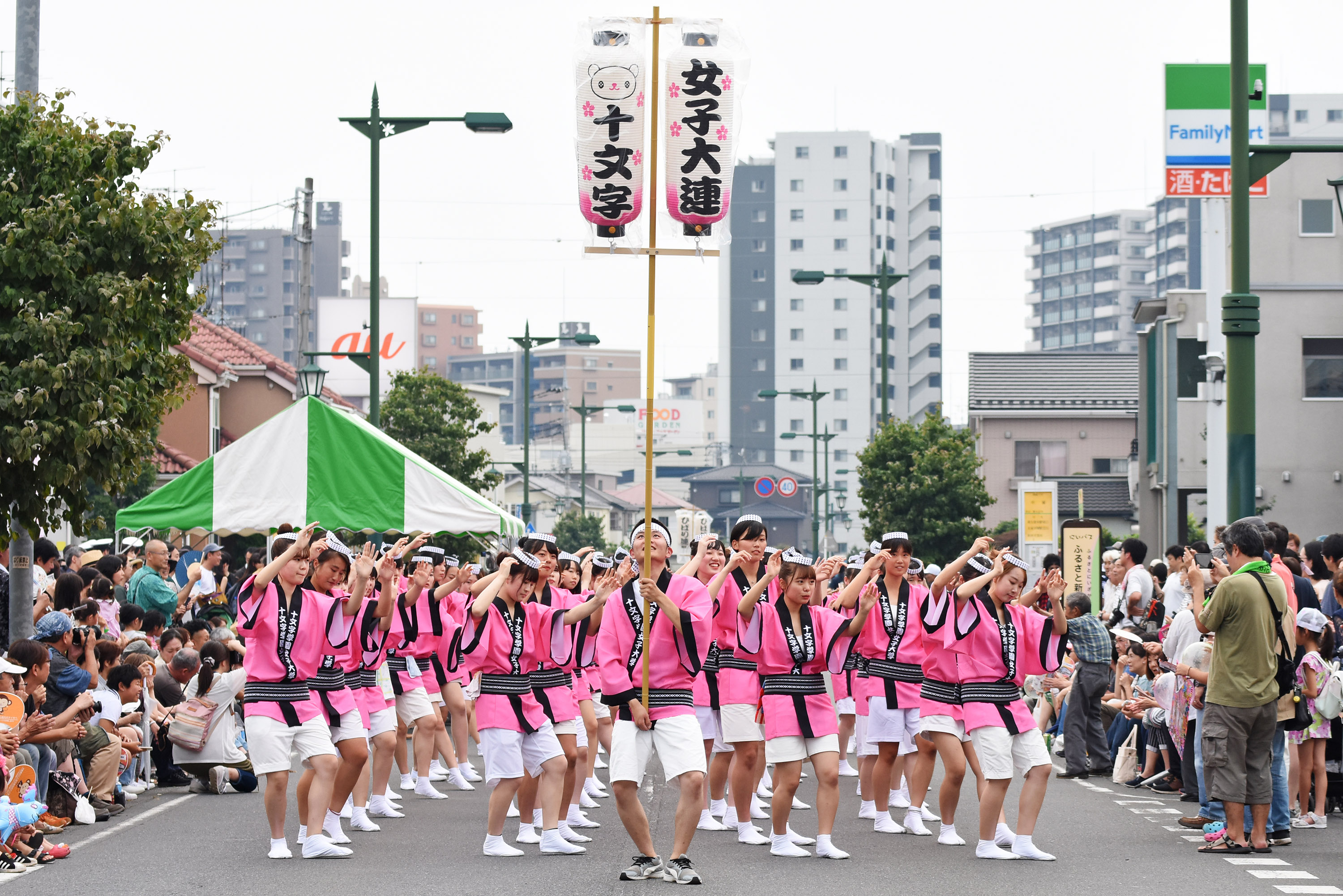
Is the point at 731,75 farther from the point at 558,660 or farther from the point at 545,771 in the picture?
the point at 545,771

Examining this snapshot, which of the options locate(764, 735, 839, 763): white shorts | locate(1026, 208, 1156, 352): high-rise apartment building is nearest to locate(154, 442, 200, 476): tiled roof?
locate(764, 735, 839, 763): white shorts

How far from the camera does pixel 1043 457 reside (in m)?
56.7

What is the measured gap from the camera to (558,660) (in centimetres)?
1092

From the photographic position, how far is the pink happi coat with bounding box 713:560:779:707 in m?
10.3

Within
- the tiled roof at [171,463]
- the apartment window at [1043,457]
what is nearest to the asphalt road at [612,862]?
the tiled roof at [171,463]

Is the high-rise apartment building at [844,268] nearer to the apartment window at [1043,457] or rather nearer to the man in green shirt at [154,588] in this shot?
the apartment window at [1043,457]

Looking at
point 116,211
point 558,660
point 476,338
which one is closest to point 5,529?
point 116,211

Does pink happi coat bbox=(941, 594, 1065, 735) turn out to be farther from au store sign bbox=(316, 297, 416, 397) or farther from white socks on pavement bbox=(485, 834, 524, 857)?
au store sign bbox=(316, 297, 416, 397)

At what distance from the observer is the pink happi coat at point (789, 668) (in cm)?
1017

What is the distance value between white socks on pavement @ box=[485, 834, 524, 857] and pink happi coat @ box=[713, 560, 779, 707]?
1.66 m

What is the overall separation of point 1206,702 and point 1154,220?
12036cm

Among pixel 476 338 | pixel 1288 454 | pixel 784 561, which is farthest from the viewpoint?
pixel 476 338

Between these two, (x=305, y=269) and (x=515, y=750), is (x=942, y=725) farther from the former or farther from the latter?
(x=305, y=269)

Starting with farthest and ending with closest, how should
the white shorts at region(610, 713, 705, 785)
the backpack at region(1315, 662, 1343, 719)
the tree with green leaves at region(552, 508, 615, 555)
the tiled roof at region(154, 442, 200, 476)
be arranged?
the tree with green leaves at region(552, 508, 615, 555) < the tiled roof at region(154, 442, 200, 476) < the backpack at region(1315, 662, 1343, 719) < the white shorts at region(610, 713, 705, 785)
